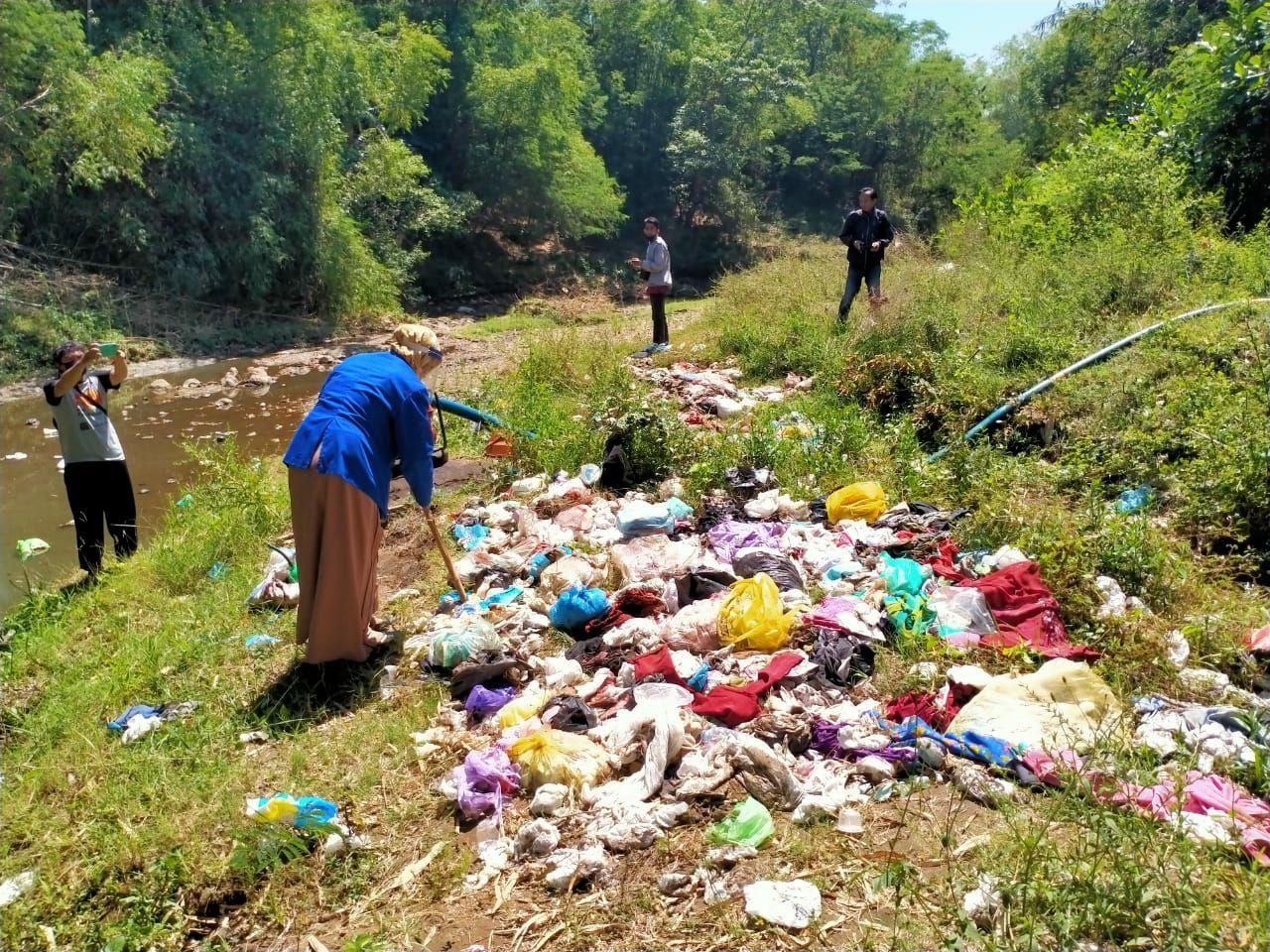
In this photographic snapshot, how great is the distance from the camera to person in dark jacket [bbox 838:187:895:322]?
833cm

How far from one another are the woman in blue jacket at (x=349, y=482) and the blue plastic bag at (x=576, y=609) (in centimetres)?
79

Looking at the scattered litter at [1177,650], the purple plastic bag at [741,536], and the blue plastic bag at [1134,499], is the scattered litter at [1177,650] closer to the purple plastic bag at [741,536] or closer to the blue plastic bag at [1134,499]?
the blue plastic bag at [1134,499]

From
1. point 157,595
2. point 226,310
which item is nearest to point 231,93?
point 226,310

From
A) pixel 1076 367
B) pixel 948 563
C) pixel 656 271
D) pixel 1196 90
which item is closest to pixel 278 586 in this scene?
pixel 948 563

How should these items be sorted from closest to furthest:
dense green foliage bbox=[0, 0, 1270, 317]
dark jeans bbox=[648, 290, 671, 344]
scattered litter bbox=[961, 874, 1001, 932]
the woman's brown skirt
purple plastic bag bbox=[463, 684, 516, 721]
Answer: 1. scattered litter bbox=[961, 874, 1001, 932]
2. purple plastic bag bbox=[463, 684, 516, 721]
3. the woman's brown skirt
4. dark jeans bbox=[648, 290, 671, 344]
5. dense green foliage bbox=[0, 0, 1270, 317]

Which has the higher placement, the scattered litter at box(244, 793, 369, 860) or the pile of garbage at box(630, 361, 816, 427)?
the pile of garbage at box(630, 361, 816, 427)

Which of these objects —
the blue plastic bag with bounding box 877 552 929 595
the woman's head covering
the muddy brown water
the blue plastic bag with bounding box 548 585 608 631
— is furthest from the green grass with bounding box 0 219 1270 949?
the muddy brown water

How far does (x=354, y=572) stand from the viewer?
12.2ft

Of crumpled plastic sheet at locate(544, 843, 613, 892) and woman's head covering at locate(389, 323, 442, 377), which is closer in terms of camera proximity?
crumpled plastic sheet at locate(544, 843, 613, 892)

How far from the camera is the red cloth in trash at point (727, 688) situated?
3.20 m

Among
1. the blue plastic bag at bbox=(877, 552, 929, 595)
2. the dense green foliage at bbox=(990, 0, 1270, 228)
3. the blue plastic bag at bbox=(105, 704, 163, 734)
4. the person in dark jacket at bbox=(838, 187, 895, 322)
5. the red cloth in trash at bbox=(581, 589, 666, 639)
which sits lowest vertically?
the blue plastic bag at bbox=(105, 704, 163, 734)

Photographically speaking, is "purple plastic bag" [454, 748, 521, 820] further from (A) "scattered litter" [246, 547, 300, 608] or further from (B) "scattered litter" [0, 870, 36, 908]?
(A) "scattered litter" [246, 547, 300, 608]

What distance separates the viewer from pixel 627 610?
164 inches

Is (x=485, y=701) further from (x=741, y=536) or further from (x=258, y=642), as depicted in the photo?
(x=741, y=536)
